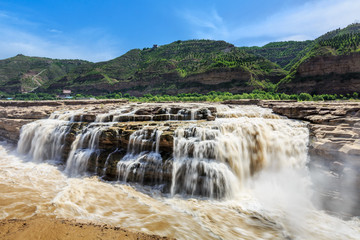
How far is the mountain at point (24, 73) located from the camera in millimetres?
78338

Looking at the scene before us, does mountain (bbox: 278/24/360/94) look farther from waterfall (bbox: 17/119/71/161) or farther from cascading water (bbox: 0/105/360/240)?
waterfall (bbox: 17/119/71/161)

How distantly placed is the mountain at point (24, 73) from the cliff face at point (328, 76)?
97.2 meters

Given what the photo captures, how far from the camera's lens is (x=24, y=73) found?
9106 cm

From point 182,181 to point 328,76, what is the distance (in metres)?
45.0

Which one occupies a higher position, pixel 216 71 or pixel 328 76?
pixel 216 71

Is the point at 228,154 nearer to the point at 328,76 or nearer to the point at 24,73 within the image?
the point at 328,76

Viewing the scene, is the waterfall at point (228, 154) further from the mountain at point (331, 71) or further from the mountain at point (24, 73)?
the mountain at point (24, 73)

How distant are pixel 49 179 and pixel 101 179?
259 centimetres

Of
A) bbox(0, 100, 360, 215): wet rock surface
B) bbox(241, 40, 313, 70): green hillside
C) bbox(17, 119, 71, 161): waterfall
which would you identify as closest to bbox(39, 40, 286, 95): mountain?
bbox(241, 40, 313, 70): green hillside

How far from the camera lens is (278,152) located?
951cm

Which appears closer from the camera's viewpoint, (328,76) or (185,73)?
(328,76)

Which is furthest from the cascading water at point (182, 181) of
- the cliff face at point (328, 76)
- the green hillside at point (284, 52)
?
the green hillside at point (284, 52)

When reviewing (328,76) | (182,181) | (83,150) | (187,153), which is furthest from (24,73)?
(328,76)

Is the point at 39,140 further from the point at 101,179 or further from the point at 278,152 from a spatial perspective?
the point at 278,152
